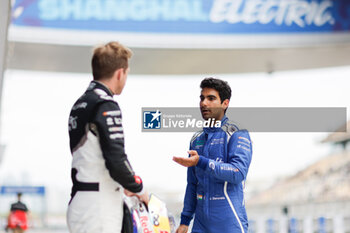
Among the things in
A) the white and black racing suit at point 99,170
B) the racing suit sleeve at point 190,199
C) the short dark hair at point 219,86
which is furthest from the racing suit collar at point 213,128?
the white and black racing suit at point 99,170

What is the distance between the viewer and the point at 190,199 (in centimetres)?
268

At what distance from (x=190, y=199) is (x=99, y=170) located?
766 mm

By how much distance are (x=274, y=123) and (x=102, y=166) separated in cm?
177

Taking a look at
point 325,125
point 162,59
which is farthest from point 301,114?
point 162,59

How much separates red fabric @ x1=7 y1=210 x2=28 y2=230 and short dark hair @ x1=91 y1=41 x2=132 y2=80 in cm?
817

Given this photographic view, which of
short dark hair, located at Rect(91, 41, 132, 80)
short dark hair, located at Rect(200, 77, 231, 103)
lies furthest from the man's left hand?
short dark hair, located at Rect(91, 41, 132, 80)

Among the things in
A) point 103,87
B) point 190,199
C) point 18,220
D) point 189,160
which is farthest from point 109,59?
point 18,220

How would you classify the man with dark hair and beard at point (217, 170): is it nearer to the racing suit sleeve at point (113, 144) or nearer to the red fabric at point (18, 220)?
the racing suit sleeve at point (113, 144)

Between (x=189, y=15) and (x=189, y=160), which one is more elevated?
(x=189, y=15)

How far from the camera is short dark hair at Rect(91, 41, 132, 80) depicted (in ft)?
7.14

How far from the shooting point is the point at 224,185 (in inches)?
97.4

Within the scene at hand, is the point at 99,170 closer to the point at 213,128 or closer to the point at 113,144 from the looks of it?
the point at 113,144

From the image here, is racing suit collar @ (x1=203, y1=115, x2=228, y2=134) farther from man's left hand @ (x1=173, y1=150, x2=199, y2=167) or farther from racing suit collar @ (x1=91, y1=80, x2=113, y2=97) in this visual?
racing suit collar @ (x1=91, y1=80, x2=113, y2=97)

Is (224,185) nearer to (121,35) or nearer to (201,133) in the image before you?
(201,133)
